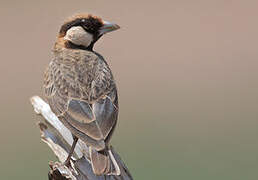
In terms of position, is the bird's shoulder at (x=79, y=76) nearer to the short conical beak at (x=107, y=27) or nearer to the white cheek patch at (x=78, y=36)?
the white cheek patch at (x=78, y=36)

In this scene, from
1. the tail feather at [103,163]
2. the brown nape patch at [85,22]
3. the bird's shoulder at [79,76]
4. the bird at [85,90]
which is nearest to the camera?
the tail feather at [103,163]

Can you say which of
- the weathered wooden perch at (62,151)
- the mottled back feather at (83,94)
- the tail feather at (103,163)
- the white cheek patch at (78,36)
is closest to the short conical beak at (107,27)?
the white cheek patch at (78,36)

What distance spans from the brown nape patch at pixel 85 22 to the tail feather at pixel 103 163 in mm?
1582

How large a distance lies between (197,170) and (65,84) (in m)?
3.84

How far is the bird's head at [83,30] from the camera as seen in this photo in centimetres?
820

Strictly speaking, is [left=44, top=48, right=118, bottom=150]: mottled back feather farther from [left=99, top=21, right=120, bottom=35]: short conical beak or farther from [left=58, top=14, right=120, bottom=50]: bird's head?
[left=99, top=21, right=120, bottom=35]: short conical beak

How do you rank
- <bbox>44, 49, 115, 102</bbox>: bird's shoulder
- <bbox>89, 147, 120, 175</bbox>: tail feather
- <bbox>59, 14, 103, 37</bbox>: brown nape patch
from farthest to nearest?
<bbox>59, 14, 103, 37</bbox>: brown nape patch, <bbox>44, 49, 115, 102</bbox>: bird's shoulder, <bbox>89, 147, 120, 175</bbox>: tail feather

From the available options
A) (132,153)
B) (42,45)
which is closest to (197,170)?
(132,153)

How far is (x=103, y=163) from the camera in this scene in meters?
→ 6.86

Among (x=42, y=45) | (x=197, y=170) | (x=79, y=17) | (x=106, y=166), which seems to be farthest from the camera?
(x=42, y=45)

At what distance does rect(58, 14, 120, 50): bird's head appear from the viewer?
8.20 meters

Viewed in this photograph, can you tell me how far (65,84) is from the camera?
766 centimetres

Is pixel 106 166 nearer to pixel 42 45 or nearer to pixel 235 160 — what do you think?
pixel 235 160

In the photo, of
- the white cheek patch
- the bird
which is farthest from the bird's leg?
the white cheek patch
